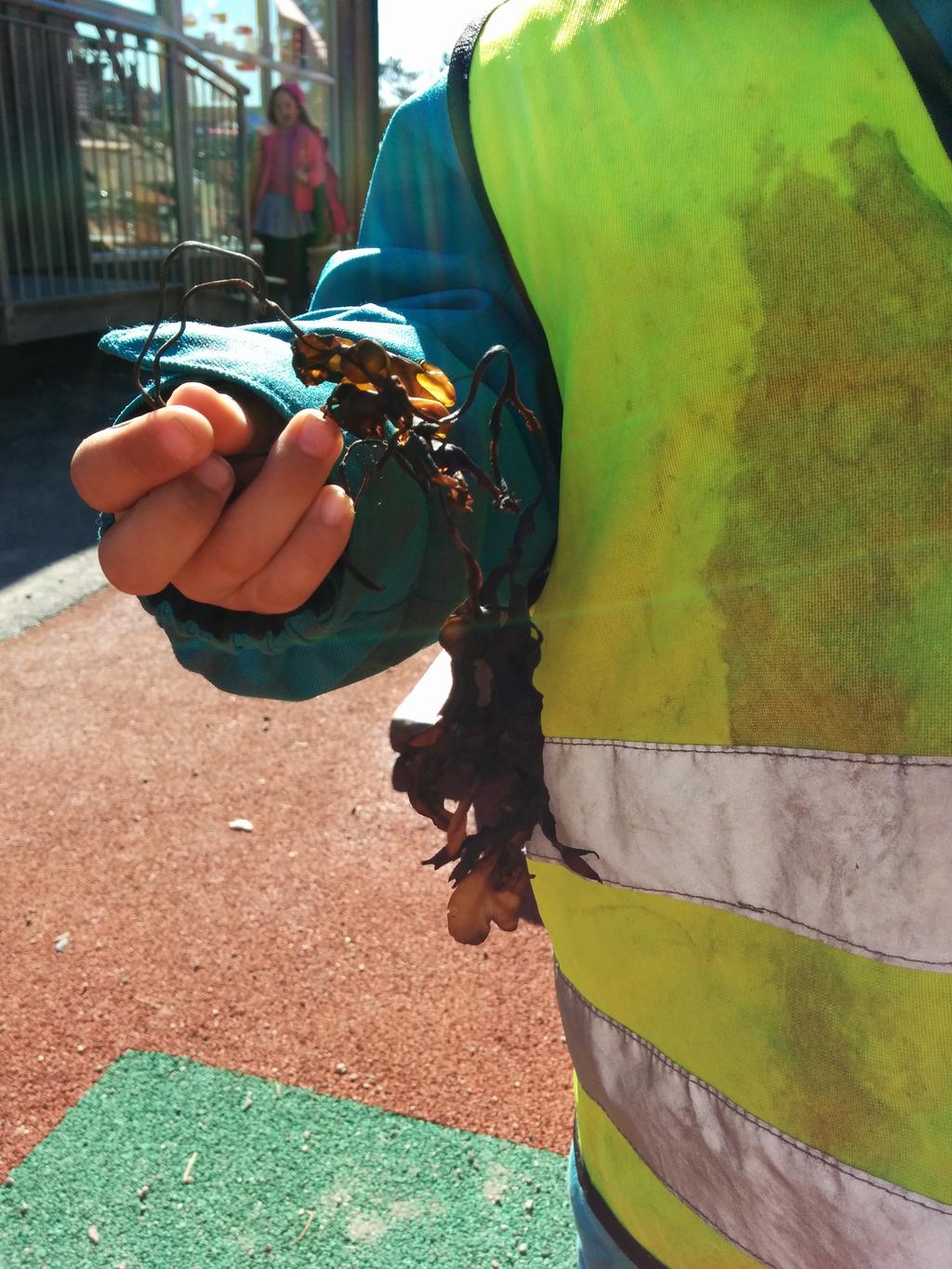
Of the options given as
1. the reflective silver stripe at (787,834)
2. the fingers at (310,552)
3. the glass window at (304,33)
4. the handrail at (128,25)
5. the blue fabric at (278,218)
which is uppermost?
the glass window at (304,33)

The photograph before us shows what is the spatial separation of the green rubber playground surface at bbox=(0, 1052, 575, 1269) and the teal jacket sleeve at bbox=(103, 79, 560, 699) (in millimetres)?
1322

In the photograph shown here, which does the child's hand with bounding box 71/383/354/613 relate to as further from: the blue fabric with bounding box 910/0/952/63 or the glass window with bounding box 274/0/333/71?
the glass window with bounding box 274/0/333/71

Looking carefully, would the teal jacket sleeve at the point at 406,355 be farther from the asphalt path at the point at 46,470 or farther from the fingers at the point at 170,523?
the asphalt path at the point at 46,470

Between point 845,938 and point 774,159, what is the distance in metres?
0.55

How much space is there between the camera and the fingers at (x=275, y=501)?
76 centimetres

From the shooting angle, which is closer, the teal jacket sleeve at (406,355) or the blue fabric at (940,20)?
the blue fabric at (940,20)

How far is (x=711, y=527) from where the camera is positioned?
2.57 feet

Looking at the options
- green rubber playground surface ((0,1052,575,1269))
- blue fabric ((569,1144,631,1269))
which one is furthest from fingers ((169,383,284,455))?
green rubber playground surface ((0,1052,575,1269))

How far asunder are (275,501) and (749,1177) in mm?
655

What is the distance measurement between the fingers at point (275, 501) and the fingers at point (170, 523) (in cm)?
2

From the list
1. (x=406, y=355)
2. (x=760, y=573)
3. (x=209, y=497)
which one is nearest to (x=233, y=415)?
(x=209, y=497)

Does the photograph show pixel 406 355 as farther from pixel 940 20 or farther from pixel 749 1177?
pixel 749 1177

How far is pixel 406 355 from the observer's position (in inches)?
35.8

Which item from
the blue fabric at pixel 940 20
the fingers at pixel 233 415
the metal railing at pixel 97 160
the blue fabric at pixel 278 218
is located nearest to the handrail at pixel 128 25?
the metal railing at pixel 97 160
